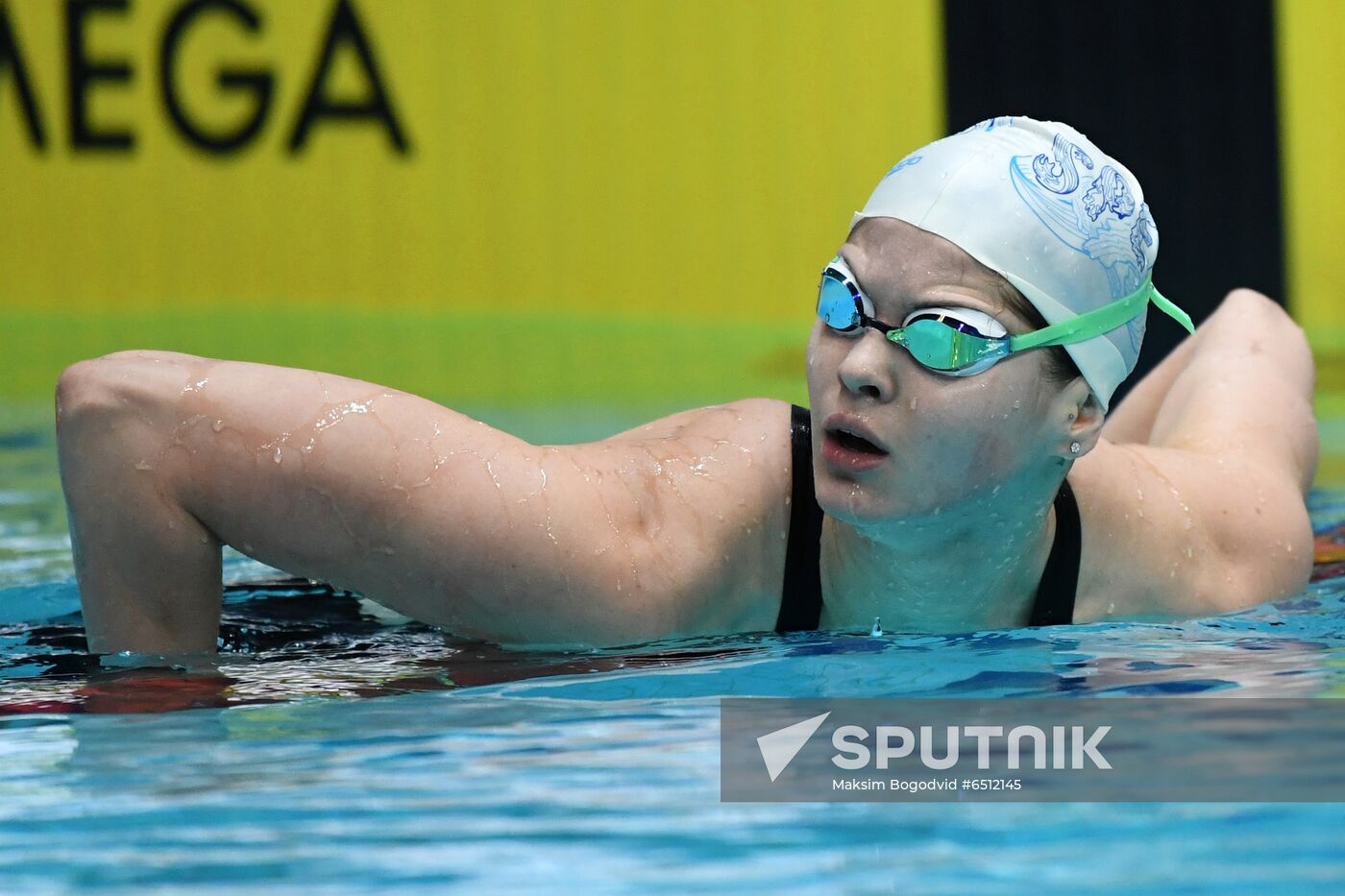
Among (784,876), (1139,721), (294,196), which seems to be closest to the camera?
(784,876)

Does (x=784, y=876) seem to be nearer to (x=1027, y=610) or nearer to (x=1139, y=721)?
(x=1139, y=721)

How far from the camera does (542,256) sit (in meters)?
6.39

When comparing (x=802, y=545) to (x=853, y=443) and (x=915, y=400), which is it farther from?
(x=915, y=400)

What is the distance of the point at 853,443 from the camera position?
244 cm

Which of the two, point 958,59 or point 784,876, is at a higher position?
point 958,59

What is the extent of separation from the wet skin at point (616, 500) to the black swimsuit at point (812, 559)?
20 millimetres

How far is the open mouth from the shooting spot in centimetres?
242

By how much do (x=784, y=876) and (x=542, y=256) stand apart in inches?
196

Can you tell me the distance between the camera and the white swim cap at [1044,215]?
2.44 m

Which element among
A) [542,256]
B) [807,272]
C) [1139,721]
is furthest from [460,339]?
[1139,721]

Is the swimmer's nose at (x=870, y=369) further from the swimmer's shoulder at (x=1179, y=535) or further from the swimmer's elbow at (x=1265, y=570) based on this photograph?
the swimmer's elbow at (x=1265, y=570)

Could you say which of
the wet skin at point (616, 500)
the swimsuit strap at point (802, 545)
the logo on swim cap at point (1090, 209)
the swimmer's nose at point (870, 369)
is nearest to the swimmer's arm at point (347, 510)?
the wet skin at point (616, 500)

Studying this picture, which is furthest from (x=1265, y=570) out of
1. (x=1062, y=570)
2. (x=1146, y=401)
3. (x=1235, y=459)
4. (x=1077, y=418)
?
(x=1146, y=401)

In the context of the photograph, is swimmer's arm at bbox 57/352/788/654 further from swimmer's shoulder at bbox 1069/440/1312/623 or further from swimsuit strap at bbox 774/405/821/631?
swimmer's shoulder at bbox 1069/440/1312/623
